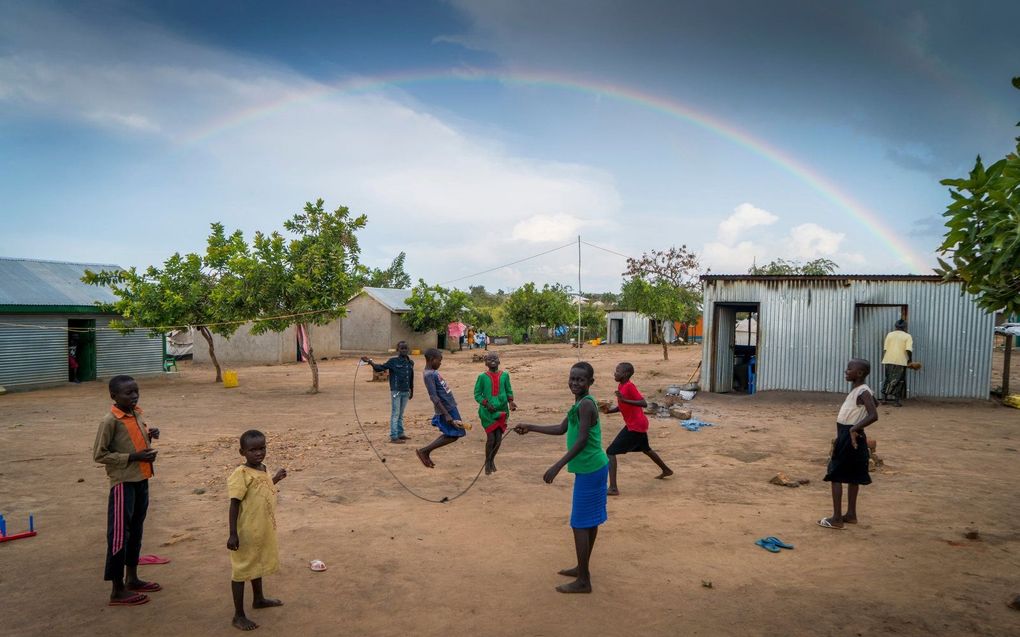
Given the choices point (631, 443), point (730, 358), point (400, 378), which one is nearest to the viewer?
point (631, 443)

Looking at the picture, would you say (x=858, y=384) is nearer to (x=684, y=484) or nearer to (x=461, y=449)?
(x=684, y=484)

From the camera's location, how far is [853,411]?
6059 millimetres

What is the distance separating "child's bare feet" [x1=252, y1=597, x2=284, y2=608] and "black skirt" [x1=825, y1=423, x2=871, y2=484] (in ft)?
16.9

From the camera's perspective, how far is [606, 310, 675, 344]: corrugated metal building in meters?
46.4

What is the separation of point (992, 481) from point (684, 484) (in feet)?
13.1

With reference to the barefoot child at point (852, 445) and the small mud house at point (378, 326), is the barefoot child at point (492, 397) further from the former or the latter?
the small mud house at point (378, 326)

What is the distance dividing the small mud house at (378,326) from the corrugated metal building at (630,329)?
15680 mm

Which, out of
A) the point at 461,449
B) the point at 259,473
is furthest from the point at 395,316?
the point at 259,473

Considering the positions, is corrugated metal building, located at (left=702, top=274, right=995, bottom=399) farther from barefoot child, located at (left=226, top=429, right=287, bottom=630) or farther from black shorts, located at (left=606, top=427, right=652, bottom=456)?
barefoot child, located at (left=226, top=429, right=287, bottom=630)

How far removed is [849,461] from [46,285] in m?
24.0

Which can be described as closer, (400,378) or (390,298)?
(400,378)

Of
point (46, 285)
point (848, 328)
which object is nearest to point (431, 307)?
point (46, 285)

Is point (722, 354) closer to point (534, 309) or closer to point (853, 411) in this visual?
point (853, 411)

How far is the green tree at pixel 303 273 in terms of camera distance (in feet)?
58.6
